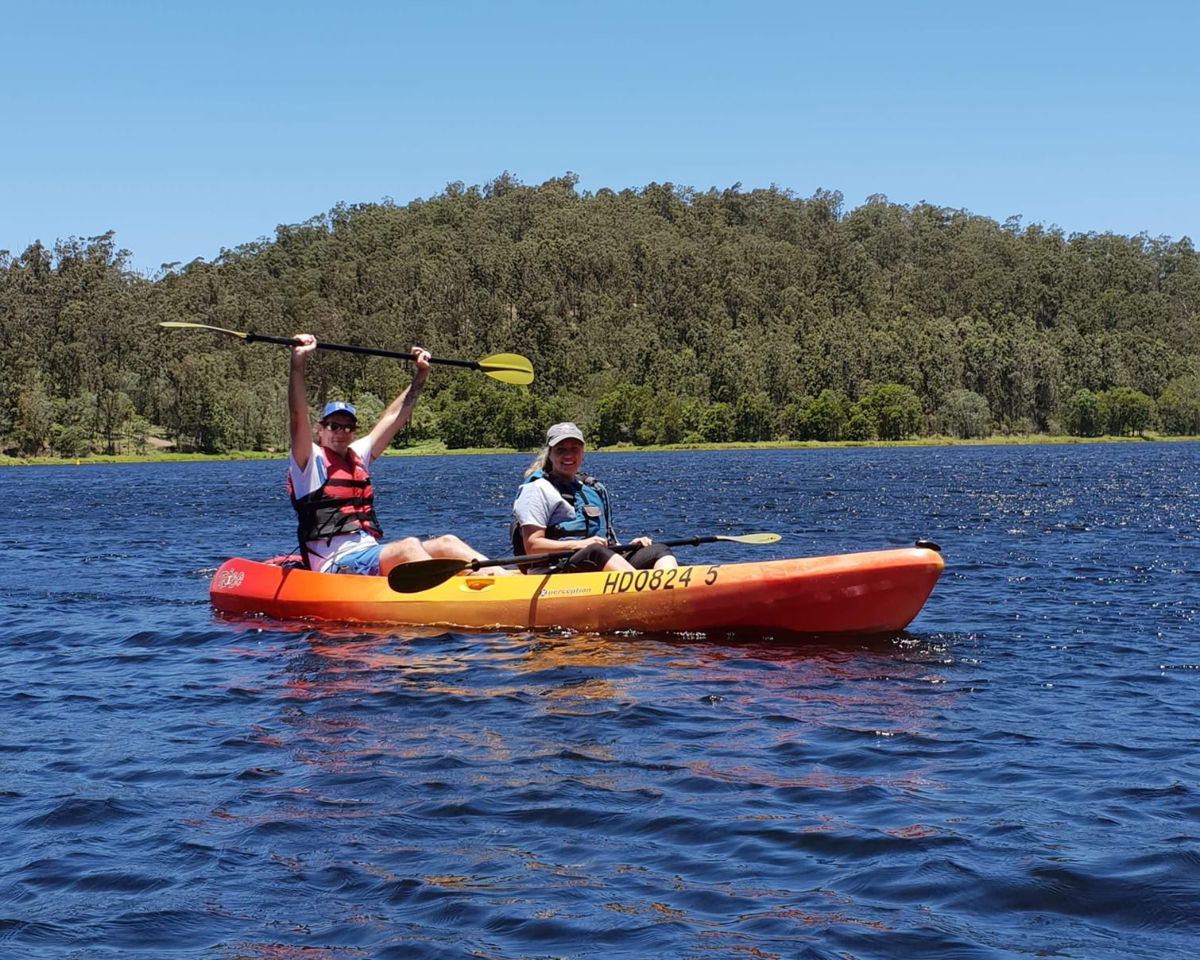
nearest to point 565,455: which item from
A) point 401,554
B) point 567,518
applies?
point 567,518

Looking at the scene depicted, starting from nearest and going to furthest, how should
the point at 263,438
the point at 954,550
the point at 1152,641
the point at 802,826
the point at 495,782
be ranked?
the point at 802,826
the point at 495,782
the point at 1152,641
the point at 954,550
the point at 263,438

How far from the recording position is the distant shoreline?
294 feet

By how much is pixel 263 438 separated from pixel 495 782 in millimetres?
90180

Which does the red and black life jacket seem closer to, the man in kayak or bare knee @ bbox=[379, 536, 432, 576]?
the man in kayak

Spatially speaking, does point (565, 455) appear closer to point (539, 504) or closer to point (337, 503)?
point (539, 504)

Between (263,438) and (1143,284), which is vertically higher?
(1143,284)

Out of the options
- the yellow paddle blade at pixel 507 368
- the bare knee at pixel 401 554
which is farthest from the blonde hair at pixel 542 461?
the yellow paddle blade at pixel 507 368

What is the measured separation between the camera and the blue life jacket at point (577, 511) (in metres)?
10.8

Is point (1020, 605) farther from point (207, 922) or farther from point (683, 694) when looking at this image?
point (207, 922)

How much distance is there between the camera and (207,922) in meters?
4.84

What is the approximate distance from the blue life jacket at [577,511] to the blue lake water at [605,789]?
3.05 feet

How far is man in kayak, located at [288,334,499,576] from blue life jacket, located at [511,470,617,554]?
57 cm

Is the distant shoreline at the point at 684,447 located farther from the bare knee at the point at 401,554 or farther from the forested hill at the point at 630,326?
the bare knee at the point at 401,554

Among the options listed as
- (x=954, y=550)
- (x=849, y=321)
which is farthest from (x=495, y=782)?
(x=849, y=321)
